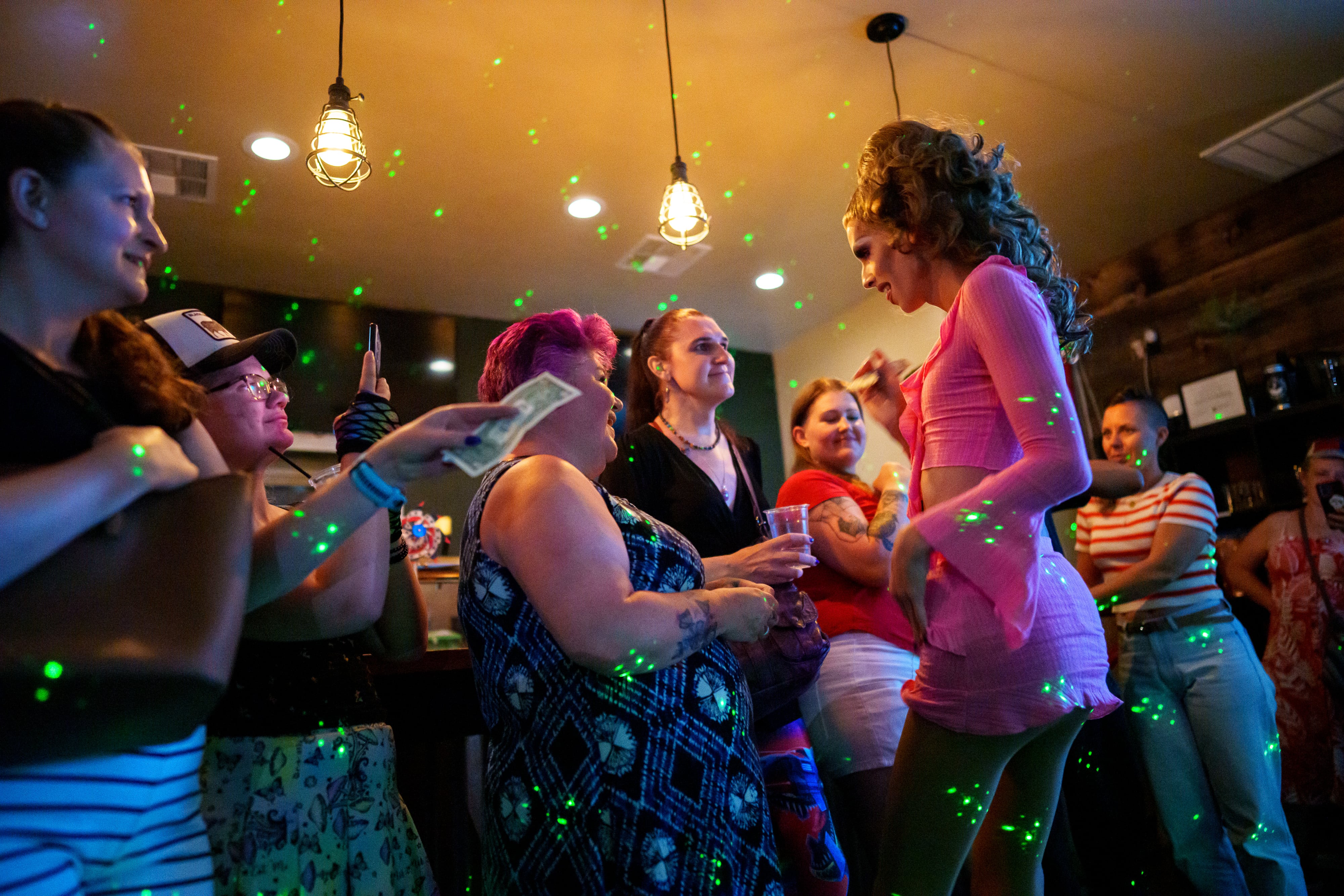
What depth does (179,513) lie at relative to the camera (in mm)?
778

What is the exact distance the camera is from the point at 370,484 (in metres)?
0.94

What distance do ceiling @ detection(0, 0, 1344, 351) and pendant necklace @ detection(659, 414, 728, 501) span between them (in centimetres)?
151

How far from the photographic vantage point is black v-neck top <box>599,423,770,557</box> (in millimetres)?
1966

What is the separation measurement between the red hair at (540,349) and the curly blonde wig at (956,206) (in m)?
0.49

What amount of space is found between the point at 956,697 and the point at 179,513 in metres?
0.93

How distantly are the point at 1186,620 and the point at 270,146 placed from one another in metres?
3.63

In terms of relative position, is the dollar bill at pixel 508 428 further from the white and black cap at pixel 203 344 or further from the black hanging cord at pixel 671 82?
the black hanging cord at pixel 671 82

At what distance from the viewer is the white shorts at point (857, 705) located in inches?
68.5

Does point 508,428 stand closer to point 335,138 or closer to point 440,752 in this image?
point 440,752

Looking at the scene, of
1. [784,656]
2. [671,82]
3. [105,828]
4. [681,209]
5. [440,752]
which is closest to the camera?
[105,828]

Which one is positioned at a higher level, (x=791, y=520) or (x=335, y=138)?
(x=335, y=138)

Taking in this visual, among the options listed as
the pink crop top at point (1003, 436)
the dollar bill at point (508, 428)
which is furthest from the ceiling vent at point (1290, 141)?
the dollar bill at point (508, 428)

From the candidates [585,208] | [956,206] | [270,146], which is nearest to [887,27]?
[585,208]

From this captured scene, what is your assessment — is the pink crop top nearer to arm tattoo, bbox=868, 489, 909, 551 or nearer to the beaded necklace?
arm tattoo, bbox=868, 489, 909, 551
